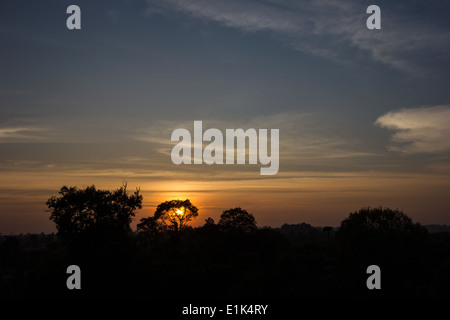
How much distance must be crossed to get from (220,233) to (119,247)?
37.9 meters

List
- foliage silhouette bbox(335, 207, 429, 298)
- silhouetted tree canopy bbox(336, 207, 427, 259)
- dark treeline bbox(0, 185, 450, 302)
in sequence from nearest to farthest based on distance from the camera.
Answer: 1. dark treeline bbox(0, 185, 450, 302)
2. foliage silhouette bbox(335, 207, 429, 298)
3. silhouetted tree canopy bbox(336, 207, 427, 259)

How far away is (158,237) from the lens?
320 ft

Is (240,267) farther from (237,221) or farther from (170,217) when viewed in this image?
(170,217)

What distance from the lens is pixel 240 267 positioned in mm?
64000

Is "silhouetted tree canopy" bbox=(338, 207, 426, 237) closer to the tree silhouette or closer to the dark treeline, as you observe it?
the dark treeline

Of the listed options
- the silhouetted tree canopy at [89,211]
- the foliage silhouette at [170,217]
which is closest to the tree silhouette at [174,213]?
the foliage silhouette at [170,217]

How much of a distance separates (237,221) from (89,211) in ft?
130

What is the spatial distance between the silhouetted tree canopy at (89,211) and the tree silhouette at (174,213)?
44937 mm

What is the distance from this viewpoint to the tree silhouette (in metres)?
105

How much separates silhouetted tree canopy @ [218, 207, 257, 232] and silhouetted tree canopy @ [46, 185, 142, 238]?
110 ft

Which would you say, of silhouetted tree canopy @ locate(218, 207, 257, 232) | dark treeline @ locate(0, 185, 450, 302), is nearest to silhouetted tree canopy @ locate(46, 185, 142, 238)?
dark treeline @ locate(0, 185, 450, 302)
